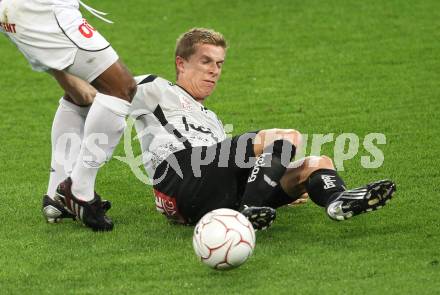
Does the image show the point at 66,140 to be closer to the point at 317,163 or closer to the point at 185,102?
the point at 185,102

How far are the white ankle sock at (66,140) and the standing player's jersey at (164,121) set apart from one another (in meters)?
0.43

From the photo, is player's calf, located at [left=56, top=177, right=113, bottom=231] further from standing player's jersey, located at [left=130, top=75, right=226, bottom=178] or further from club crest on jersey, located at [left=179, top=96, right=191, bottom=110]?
club crest on jersey, located at [left=179, top=96, right=191, bottom=110]

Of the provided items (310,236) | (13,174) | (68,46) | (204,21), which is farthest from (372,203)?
(204,21)

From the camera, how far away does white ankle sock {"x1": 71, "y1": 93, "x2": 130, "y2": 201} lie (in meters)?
6.04

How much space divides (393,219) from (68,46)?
2.19 metres

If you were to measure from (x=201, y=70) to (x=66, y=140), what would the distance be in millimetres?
992

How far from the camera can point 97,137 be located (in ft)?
20.0

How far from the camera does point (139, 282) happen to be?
5152mm

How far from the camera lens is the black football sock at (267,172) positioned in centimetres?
591

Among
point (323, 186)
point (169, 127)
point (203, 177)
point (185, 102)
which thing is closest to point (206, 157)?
point (203, 177)


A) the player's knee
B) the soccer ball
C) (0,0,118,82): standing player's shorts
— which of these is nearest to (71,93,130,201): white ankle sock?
(0,0,118,82): standing player's shorts

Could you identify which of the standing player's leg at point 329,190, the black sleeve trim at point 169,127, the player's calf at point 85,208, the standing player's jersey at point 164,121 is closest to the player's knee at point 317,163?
the standing player's leg at point 329,190

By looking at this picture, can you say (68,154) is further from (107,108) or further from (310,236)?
(310,236)

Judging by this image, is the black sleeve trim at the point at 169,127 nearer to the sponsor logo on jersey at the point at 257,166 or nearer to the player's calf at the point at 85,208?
the sponsor logo on jersey at the point at 257,166
